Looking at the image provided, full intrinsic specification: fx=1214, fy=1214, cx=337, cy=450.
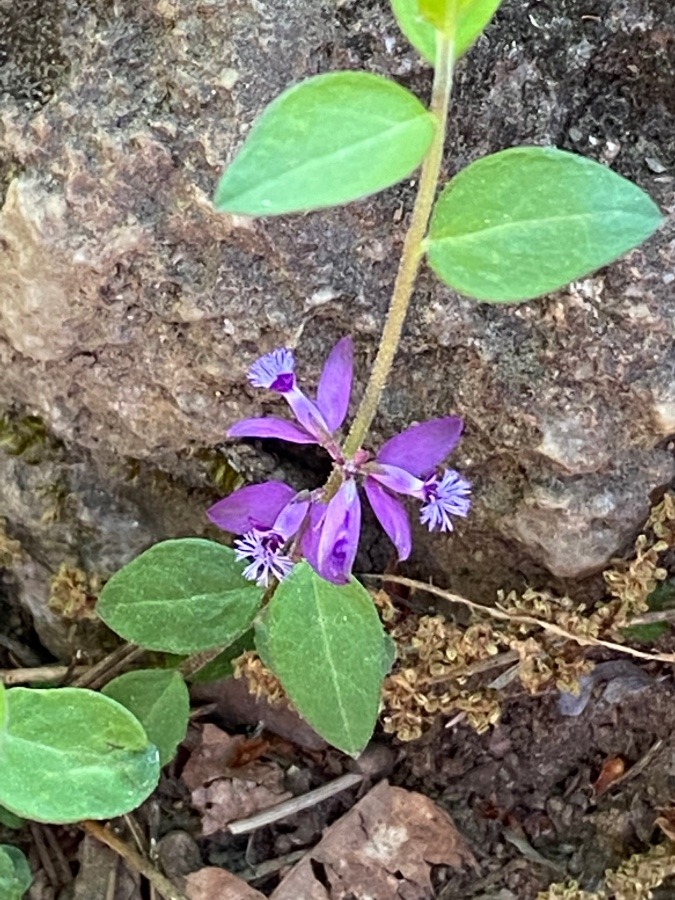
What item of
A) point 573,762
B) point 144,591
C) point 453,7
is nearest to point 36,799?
point 144,591

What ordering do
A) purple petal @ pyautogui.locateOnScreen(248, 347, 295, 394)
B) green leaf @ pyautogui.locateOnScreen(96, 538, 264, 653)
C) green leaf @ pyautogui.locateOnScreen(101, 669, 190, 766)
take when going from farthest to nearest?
green leaf @ pyautogui.locateOnScreen(101, 669, 190, 766) < green leaf @ pyautogui.locateOnScreen(96, 538, 264, 653) < purple petal @ pyautogui.locateOnScreen(248, 347, 295, 394)

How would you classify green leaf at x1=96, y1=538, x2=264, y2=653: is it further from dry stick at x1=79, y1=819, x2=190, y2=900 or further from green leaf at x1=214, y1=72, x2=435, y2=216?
green leaf at x1=214, y1=72, x2=435, y2=216

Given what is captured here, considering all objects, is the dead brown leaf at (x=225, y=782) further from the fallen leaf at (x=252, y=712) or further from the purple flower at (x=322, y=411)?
the purple flower at (x=322, y=411)

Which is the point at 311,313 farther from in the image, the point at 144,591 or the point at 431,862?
the point at 431,862

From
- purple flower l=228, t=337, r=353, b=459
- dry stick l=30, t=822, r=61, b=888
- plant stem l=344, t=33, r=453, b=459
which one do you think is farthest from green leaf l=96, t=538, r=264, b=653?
dry stick l=30, t=822, r=61, b=888

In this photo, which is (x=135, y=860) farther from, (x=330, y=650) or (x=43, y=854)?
(x=330, y=650)

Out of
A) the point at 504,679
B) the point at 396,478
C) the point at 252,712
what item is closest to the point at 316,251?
the point at 396,478
